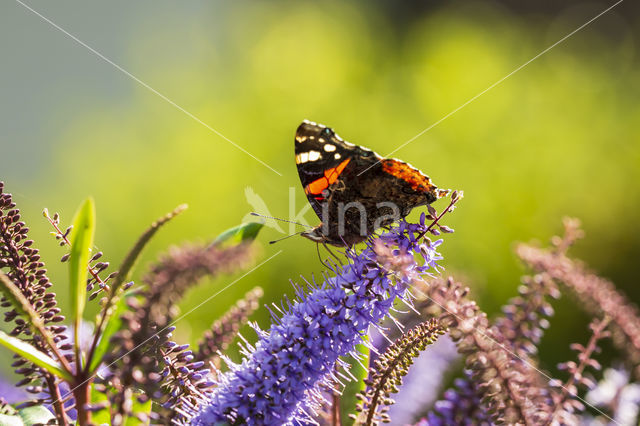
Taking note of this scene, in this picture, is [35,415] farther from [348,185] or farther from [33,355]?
[348,185]

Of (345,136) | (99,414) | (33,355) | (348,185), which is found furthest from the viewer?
(345,136)

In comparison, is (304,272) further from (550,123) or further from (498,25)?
(498,25)

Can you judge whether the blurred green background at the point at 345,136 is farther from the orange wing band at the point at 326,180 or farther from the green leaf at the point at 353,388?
the green leaf at the point at 353,388

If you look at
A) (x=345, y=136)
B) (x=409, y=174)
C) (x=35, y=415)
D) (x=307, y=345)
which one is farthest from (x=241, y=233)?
(x=345, y=136)

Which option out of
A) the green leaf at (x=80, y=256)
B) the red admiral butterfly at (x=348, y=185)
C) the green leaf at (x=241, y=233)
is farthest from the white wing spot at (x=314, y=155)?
the green leaf at (x=80, y=256)

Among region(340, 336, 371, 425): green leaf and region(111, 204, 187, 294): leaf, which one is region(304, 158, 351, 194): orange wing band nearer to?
region(340, 336, 371, 425): green leaf

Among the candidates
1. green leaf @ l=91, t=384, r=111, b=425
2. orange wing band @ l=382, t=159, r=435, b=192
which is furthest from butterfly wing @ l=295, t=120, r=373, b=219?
green leaf @ l=91, t=384, r=111, b=425
